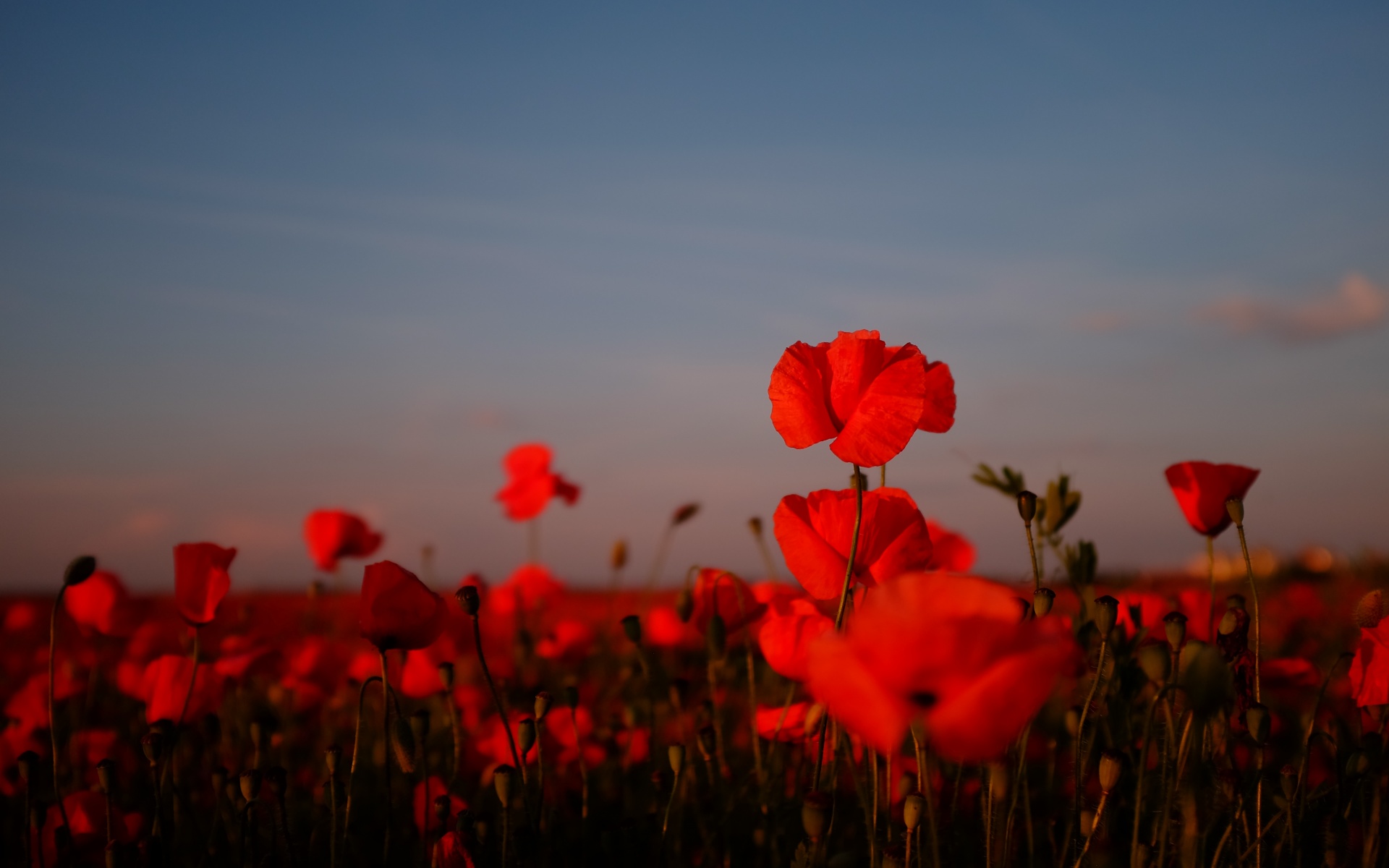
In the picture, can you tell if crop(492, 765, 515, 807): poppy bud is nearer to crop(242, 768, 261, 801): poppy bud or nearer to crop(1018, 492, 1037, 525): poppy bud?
crop(242, 768, 261, 801): poppy bud

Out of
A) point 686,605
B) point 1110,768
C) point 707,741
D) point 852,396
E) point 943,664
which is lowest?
point 707,741

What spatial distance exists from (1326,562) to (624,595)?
269 inches

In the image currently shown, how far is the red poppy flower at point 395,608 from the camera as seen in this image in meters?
1.45

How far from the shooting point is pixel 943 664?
0.81 meters

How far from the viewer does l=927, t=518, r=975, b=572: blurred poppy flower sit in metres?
1.84

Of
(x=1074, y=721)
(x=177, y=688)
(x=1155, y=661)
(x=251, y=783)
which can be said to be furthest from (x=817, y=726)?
(x=177, y=688)

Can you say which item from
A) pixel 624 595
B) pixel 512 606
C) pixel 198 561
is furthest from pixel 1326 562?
pixel 198 561

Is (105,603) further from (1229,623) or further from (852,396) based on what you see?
(1229,623)

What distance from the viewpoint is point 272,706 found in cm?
323

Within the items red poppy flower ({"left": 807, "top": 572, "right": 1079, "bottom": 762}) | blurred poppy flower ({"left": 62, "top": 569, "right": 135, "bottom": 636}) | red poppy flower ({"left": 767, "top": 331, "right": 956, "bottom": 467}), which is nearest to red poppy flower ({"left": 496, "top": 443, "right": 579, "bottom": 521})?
blurred poppy flower ({"left": 62, "top": 569, "right": 135, "bottom": 636})

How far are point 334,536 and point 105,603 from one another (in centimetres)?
71

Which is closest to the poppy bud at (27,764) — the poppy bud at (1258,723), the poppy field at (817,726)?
the poppy field at (817,726)

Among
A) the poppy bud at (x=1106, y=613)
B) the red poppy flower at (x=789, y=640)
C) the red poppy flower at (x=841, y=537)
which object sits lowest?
the red poppy flower at (x=789, y=640)

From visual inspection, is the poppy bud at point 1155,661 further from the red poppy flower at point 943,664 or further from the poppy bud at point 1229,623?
the red poppy flower at point 943,664
